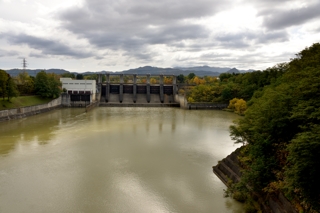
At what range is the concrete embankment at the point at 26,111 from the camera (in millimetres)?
19061

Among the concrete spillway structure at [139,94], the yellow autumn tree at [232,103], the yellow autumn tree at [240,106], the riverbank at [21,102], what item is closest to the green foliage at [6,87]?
the riverbank at [21,102]

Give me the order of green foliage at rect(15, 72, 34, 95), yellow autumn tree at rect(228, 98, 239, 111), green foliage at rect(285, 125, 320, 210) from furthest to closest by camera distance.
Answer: yellow autumn tree at rect(228, 98, 239, 111) < green foliage at rect(15, 72, 34, 95) < green foliage at rect(285, 125, 320, 210)

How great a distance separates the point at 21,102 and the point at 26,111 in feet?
4.74

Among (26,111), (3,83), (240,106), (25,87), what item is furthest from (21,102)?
(240,106)

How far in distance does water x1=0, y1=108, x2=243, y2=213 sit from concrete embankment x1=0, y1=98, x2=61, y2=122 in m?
4.12

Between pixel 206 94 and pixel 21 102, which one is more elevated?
pixel 206 94

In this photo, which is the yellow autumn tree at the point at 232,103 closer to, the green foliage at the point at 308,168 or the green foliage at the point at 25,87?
the green foliage at the point at 25,87

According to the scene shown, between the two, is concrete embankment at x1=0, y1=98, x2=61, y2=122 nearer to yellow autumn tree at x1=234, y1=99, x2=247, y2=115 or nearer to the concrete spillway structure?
the concrete spillway structure

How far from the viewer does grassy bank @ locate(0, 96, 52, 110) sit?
20216mm

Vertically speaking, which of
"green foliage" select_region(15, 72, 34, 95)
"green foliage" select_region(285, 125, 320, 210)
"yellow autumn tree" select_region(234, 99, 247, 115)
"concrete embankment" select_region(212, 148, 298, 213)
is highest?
"green foliage" select_region(15, 72, 34, 95)

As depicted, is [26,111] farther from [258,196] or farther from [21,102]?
[258,196]

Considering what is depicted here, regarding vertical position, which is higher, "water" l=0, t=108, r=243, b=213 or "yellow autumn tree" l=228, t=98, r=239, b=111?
"yellow autumn tree" l=228, t=98, r=239, b=111

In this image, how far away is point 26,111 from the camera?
21.7m

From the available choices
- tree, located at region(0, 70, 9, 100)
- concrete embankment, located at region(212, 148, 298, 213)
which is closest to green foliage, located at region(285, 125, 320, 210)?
concrete embankment, located at region(212, 148, 298, 213)
